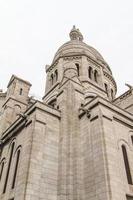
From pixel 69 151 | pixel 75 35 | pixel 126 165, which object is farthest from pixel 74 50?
pixel 126 165

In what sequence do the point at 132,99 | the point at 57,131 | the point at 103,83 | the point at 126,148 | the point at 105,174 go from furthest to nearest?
the point at 103,83 < the point at 132,99 < the point at 57,131 < the point at 126,148 < the point at 105,174

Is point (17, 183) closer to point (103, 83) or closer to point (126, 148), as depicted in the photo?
point (126, 148)

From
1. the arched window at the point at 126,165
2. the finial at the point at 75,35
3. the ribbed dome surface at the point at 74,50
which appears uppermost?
the finial at the point at 75,35

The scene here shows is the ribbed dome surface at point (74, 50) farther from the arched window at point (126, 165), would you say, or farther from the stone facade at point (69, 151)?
the arched window at point (126, 165)

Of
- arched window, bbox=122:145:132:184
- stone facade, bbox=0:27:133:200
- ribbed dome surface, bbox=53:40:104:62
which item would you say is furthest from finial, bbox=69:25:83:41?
arched window, bbox=122:145:132:184

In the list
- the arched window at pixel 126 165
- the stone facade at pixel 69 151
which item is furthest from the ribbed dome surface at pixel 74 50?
the arched window at pixel 126 165

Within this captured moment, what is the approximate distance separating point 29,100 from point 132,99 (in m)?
11.0

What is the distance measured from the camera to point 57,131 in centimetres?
1653

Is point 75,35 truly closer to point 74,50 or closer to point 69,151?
point 74,50

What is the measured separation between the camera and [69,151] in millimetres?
15320

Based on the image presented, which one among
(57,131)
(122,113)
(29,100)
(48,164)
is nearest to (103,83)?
(29,100)

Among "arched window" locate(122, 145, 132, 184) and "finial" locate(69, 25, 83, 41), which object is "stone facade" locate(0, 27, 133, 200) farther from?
"finial" locate(69, 25, 83, 41)

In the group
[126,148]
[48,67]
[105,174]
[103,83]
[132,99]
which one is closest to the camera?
[105,174]

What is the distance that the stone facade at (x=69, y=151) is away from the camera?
42.4 feet
